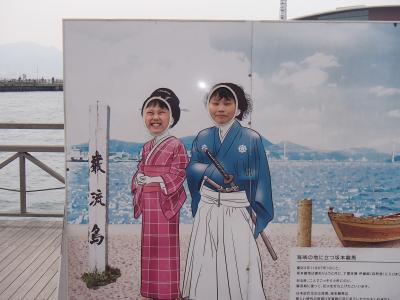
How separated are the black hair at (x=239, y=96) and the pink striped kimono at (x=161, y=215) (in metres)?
0.38

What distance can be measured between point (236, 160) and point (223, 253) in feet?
1.96

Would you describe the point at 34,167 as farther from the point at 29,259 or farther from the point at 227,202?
the point at 227,202

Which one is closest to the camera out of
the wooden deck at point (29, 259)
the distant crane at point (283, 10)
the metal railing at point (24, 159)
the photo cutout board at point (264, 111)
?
the photo cutout board at point (264, 111)

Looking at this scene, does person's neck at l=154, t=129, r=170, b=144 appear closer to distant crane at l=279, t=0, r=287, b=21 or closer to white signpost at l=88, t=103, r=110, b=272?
white signpost at l=88, t=103, r=110, b=272

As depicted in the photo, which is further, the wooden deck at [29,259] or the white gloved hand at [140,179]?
the wooden deck at [29,259]

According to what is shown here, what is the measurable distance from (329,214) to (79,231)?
159 cm

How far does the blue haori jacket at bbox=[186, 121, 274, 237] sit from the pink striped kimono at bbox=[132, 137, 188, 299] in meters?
0.09

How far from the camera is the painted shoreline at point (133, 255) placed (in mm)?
2812

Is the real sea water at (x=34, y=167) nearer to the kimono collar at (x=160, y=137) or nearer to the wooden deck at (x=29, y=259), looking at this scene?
the wooden deck at (x=29, y=259)

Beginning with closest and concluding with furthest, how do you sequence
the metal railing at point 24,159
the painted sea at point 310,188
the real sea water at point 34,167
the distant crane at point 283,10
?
the painted sea at point 310,188, the distant crane at point 283,10, the metal railing at point 24,159, the real sea water at point 34,167

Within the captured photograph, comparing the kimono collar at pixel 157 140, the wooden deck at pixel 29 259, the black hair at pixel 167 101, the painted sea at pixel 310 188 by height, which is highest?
the black hair at pixel 167 101

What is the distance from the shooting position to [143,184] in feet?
9.07

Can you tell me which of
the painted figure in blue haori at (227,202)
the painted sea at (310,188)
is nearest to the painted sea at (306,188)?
the painted sea at (310,188)

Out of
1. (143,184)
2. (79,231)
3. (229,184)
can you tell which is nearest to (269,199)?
(229,184)
